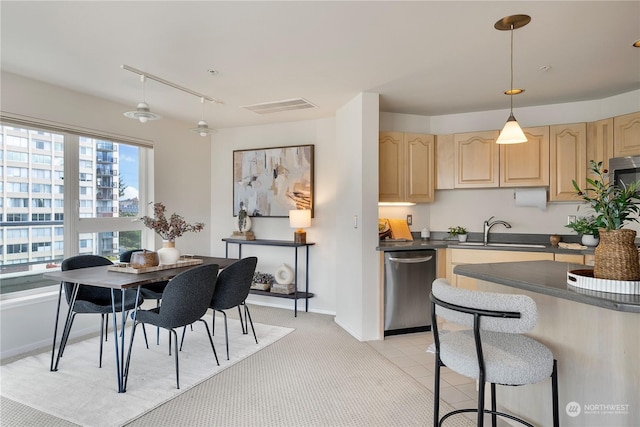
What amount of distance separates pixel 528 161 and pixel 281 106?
2702mm

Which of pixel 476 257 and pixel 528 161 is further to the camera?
pixel 528 161

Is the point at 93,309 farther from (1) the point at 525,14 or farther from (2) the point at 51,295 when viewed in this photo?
(1) the point at 525,14

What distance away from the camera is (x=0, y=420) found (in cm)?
211

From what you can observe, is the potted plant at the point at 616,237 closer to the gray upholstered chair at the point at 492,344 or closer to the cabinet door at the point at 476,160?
the gray upholstered chair at the point at 492,344

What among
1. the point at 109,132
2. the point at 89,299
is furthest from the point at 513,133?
the point at 109,132

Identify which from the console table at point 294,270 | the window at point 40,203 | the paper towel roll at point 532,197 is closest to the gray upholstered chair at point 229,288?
the console table at point 294,270

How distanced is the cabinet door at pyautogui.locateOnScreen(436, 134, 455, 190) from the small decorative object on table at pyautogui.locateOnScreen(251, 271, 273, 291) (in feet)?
7.79

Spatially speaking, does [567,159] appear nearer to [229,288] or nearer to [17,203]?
[229,288]

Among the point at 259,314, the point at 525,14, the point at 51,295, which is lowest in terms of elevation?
the point at 259,314

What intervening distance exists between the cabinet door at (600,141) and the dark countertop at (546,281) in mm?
1940

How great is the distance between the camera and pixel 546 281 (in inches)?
65.5

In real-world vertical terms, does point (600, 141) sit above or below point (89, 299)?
above

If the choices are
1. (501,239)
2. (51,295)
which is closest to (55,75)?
(51,295)

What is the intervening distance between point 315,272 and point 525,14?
3.37 m
